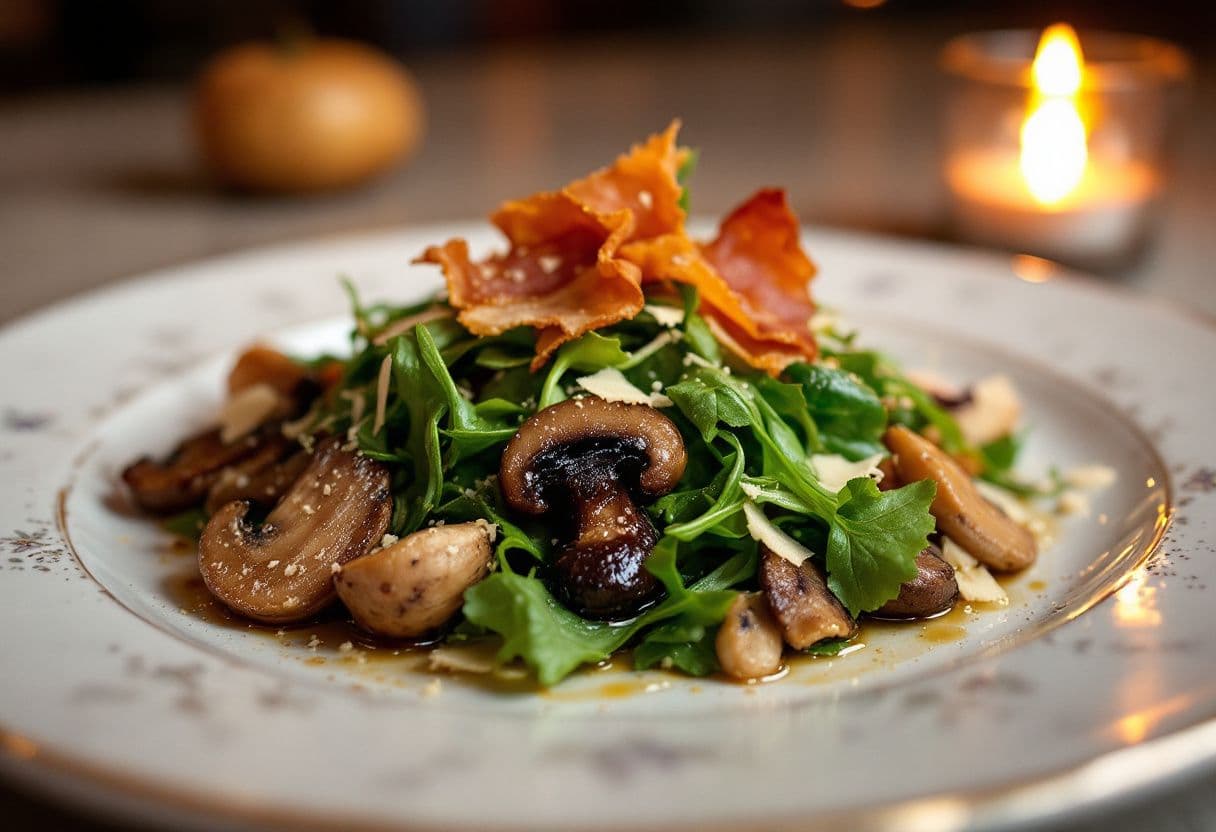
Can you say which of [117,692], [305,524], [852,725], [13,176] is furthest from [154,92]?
[852,725]

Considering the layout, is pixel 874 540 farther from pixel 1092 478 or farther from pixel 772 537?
pixel 1092 478

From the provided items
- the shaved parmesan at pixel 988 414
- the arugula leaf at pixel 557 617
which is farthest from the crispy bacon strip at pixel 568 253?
the shaved parmesan at pixel 988 414

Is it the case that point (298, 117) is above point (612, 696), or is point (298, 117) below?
above

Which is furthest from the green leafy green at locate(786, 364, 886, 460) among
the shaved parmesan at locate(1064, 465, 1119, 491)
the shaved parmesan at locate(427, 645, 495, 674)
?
the shaved parmesan at locate(427, 645, 495, 674)

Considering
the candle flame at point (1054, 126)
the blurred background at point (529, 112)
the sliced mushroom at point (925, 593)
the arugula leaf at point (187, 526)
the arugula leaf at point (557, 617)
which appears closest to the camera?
the arugula leaf at point (557, 617)

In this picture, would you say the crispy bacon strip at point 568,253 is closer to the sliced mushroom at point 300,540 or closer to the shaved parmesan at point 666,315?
the shaved parmesan at point 666,315

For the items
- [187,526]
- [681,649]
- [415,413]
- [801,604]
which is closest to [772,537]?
[801,604]
